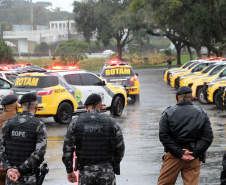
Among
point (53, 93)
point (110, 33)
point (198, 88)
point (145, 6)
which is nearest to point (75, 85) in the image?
point (53, 93)

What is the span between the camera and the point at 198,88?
859 inches

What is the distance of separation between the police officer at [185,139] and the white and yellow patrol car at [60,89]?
8996mm

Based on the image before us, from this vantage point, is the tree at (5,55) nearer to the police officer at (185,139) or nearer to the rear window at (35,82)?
the rear window at (35,82)

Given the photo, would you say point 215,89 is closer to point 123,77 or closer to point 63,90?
point 123,77

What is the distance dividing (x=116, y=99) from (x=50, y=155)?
7060mm

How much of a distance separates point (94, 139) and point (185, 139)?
48.9 inches

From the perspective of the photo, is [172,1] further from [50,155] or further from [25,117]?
[25,117]

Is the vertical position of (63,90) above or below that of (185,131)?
below

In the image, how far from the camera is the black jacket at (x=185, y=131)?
609 cm

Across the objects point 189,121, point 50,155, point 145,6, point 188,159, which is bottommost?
point 50,155

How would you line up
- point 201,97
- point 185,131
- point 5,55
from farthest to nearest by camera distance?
point 5,55 → point 201,97 → point 185,131

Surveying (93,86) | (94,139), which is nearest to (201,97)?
(93,86)

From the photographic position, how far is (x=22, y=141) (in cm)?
546

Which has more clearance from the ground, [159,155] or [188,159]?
[188,159]
